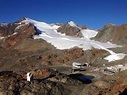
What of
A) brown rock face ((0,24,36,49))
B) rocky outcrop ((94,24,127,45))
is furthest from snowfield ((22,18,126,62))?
brown rock face ((0,24,36,49))

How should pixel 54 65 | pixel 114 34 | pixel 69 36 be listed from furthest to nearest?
pixel 69 36, pixel 114 34, pixel 54 65

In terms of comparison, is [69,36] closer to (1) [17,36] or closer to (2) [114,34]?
(1) [17,36]

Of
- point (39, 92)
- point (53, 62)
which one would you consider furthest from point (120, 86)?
point (53, 62)

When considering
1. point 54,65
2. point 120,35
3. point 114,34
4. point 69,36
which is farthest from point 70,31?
point 54,65

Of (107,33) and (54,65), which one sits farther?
(107,33)

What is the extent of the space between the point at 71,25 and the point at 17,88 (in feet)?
369

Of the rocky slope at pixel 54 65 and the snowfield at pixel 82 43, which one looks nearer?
the rocky slope at pixel 54 65

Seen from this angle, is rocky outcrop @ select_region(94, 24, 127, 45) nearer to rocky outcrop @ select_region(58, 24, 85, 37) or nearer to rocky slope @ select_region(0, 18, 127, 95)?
rocky slope @ select_region(0, 18, 127, 95)

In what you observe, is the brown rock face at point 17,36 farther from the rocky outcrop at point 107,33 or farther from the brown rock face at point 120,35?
the brown rock face at point 120,35

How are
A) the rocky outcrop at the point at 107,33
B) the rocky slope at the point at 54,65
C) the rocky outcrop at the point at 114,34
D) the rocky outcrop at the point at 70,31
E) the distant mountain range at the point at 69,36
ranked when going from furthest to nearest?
the rocky outcrop at the point at 70,31, the rocky outcrop at the point at 107,33, the rocky outcrop at the point at 114,34, the distant mountain range at the point at 69,36, the rocky slope at the point at 54,65

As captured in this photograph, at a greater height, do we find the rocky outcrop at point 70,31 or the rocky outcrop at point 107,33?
the rocky outcrop at point 70,31

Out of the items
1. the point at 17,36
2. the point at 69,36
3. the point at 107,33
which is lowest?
the point at 107,33

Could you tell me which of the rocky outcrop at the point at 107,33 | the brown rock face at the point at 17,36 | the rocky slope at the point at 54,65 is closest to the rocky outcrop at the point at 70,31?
the rocky slope at the point at 54,65

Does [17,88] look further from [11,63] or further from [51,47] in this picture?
[51,47]
